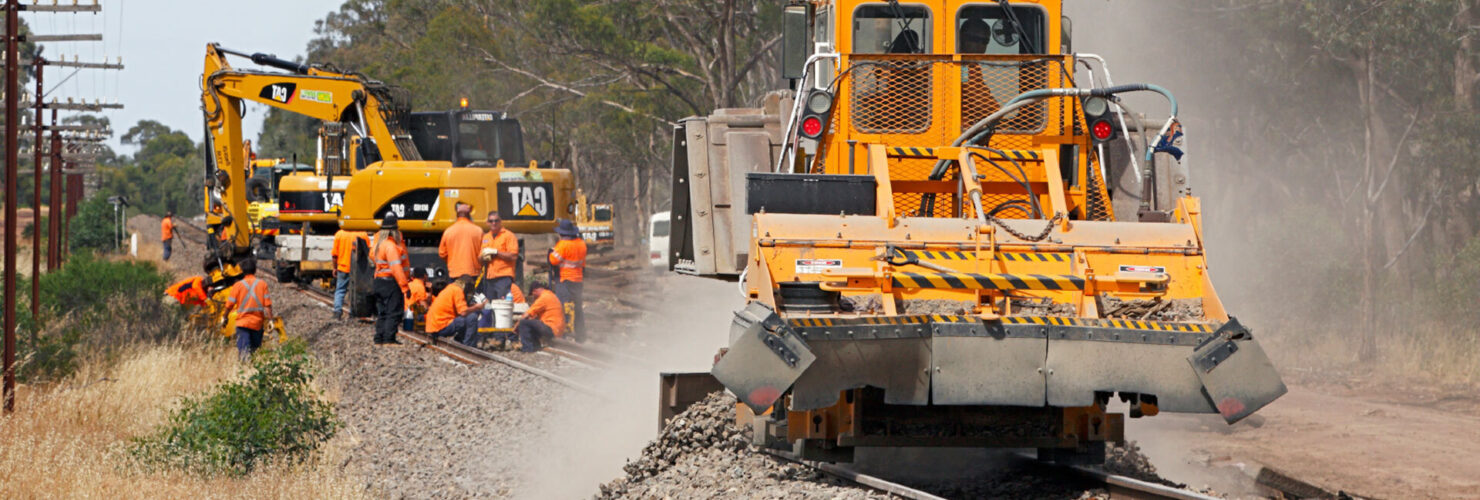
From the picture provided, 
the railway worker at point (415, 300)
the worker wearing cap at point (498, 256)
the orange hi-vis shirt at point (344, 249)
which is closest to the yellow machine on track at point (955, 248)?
the worker wearing cap at point (498, 256)

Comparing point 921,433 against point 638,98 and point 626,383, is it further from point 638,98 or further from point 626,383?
point 638,98

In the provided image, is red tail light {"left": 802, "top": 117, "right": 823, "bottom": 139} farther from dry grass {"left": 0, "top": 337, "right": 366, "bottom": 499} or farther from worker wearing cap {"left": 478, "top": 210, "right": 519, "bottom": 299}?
worker wearing cap {"left": 478, "top": 210, "right": 519, "bottom": 299}

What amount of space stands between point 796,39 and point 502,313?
24.7ft

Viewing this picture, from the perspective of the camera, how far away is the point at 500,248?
17062 millimetres

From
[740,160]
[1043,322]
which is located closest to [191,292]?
[740,160]

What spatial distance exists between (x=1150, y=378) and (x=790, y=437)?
1810 mm

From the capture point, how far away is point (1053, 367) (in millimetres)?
7266

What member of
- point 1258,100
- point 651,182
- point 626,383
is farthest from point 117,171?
point 626,383

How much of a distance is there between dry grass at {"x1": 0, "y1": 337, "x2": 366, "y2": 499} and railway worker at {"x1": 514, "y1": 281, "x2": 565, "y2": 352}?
7.30 ft

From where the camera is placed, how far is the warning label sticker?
7.87 m

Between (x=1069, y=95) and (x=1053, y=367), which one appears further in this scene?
(x=1069, y=95)

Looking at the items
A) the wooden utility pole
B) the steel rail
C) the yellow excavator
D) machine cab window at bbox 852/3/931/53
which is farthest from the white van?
the steel rail

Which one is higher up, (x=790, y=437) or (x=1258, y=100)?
(x=1258, y=100)

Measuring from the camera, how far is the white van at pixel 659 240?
120 ft
